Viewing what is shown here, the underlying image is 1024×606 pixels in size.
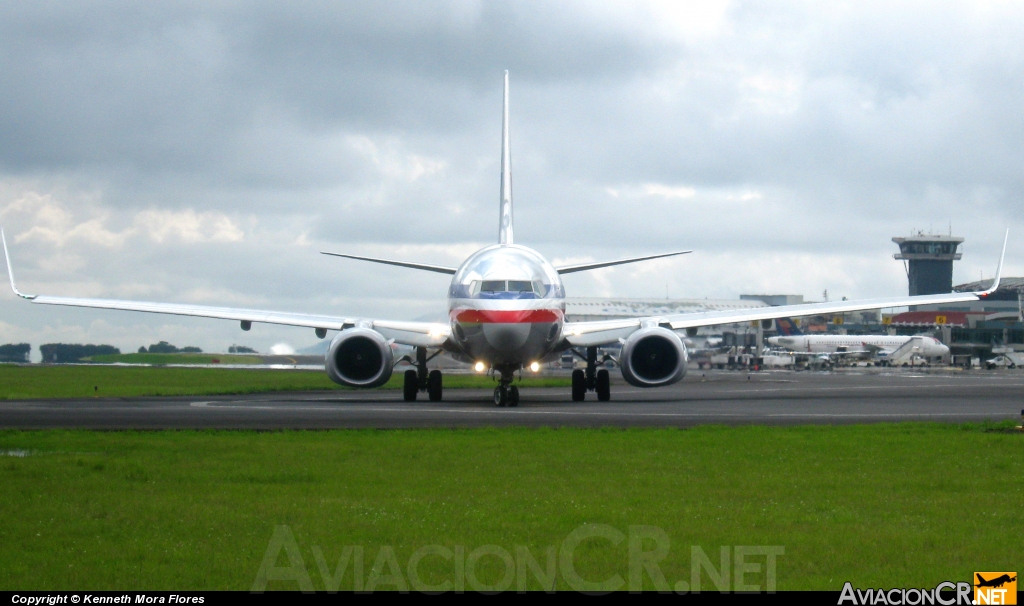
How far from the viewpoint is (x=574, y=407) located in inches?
1195

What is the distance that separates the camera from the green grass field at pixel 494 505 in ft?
28.3

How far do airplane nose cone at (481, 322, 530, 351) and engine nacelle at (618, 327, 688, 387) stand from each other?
10.9ft

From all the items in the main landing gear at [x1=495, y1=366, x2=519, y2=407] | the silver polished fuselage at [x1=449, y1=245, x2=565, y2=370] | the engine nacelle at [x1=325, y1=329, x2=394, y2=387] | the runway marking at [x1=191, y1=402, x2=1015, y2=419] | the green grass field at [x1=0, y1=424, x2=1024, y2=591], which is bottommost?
the green grass field at [x1=0, y1=424, x2=1024, y2=591]

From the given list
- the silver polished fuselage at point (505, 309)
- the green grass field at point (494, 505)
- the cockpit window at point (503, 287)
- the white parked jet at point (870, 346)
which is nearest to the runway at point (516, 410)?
the silver polished fuselage at point (505, 309)

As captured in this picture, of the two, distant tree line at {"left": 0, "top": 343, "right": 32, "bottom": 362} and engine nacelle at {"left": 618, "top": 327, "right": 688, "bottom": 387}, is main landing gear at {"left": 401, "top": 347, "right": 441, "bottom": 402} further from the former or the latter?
distant tree line at {"left": 0, "top": 343, "right": 32, "bottom": 362}

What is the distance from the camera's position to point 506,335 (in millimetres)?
30719

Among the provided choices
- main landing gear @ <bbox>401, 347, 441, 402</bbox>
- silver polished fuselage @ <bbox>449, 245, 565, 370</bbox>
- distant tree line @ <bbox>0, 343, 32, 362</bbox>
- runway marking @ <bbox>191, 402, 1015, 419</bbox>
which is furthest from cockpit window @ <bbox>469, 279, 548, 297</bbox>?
distant tree line @ <bbox>0, 343, 32, 362</bbox>

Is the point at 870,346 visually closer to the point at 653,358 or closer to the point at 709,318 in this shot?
the point at 709,318

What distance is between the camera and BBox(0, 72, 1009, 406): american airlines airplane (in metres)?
31.0

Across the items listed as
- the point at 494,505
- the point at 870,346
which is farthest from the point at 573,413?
the point at 870,346

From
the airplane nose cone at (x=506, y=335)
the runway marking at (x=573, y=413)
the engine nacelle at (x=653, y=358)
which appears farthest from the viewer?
the engine nacelle at (x=653, y=358)

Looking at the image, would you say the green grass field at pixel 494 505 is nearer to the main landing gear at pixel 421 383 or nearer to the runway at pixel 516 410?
the runway at pixel 516 410

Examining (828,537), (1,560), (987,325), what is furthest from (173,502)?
(987,325)

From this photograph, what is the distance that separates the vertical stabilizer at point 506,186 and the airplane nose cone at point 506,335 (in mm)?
6811
